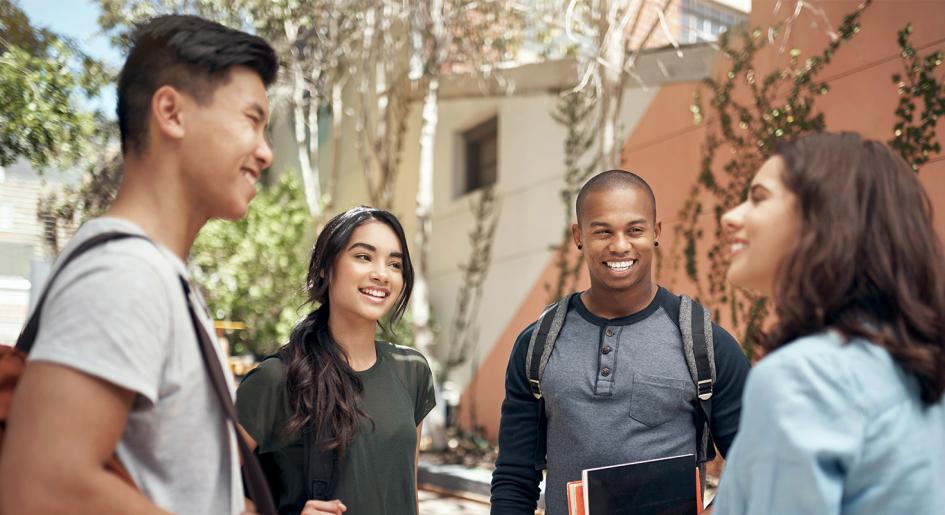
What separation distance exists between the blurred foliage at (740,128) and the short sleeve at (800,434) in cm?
585

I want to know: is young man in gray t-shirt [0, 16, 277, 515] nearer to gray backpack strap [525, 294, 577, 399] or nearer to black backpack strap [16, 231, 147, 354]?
black backpack strap [16, 231, 147, 354]

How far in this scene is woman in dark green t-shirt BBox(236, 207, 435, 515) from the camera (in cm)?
271

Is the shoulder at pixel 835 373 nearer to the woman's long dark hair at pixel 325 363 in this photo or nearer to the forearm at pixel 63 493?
the forearm at pixel 63 493

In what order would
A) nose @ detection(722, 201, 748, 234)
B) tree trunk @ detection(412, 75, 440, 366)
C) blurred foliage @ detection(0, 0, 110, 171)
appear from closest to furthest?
nose @ detection(722, 201, 748, 234) → blurred foliage @ detection(0, 0, 110, 171) → tree trunk @ detection(412, 75, 440, 366)

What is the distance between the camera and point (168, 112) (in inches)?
59.5

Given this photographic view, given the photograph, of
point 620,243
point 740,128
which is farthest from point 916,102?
point 620,243

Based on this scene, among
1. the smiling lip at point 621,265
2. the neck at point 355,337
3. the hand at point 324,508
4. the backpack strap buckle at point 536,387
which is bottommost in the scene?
the hand at point 324,508

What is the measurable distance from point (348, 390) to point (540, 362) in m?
A: 0.67

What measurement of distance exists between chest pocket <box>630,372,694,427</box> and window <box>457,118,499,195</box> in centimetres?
905

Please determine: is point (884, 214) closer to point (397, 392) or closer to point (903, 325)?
point (903, 325)

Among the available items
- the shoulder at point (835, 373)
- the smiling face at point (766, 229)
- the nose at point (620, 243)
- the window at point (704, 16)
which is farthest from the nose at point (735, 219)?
the window at point (704, 16)

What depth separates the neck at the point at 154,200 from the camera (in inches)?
59.2

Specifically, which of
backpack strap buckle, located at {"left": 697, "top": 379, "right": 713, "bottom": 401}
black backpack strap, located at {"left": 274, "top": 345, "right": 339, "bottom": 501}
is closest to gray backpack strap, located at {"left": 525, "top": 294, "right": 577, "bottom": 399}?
backpack strap buckle, located at {"left": 697, "top": 379, "right": 713, "bottom": 401}

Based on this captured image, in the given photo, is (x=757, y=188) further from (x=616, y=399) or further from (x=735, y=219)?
(x=616, y=399)
